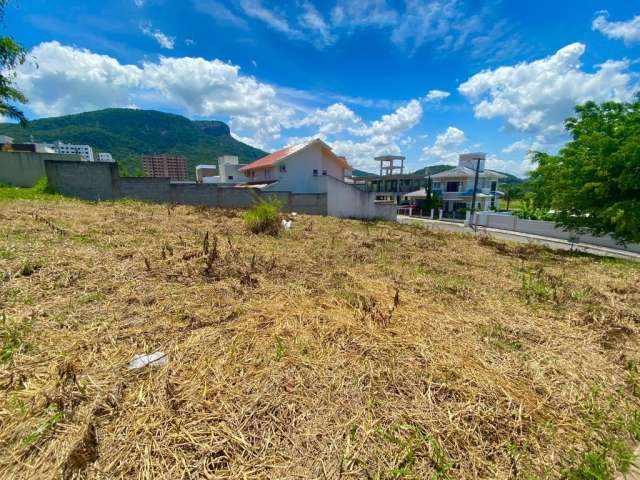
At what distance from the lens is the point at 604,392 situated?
6.08 ft

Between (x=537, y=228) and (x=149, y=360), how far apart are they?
23133mm

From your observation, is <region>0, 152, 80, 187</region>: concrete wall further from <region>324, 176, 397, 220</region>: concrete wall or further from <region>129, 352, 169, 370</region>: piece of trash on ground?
<region>129, 352, 169, 370</region>: piece of trash on ground

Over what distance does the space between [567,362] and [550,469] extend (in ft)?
3.70

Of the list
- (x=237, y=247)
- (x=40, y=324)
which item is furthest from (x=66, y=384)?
(x=237, y=247)

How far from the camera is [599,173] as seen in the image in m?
7.86

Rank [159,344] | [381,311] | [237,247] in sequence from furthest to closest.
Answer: [237,247] < [381,311] < [159,344]

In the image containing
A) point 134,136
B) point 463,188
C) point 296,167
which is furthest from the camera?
point 134,136

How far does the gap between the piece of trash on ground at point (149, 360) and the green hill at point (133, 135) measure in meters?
38.4

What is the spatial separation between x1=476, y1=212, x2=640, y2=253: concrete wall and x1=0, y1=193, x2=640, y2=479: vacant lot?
15855mm

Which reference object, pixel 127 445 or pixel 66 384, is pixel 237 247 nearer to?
pixel 66 384

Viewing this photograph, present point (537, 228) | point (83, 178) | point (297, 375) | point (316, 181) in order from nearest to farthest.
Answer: point (297, 375), point (83, 178), point (316, 181), point (537, 228)

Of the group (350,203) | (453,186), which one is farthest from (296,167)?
(453,186)

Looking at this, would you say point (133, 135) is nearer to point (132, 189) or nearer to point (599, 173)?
point (132, 189)

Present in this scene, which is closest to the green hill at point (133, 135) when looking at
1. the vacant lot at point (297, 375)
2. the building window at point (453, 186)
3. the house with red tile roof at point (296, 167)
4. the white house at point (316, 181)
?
the house with red tile roof at point (296, 167)
